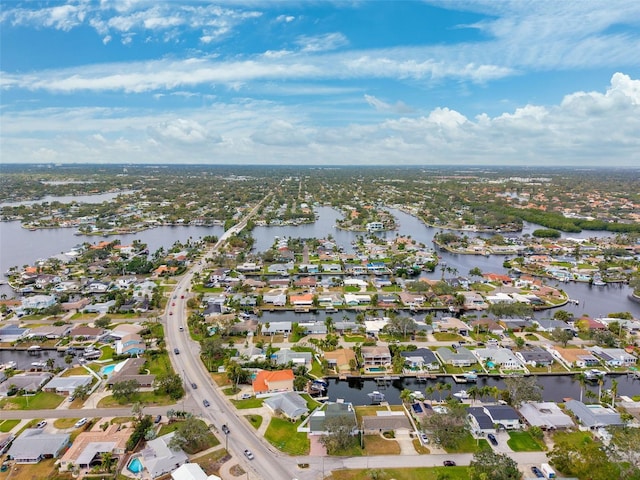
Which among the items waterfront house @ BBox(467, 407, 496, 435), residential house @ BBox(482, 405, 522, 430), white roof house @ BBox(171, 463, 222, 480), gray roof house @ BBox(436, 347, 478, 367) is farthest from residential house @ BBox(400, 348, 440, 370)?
white roof house @ BBox(171, 463, 222, 480)

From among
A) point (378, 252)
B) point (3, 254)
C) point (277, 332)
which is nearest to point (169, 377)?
point (277, 332)

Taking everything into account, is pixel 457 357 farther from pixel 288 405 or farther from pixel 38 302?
pixel 38 302

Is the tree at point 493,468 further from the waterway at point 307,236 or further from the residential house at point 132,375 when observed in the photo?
the waterway at point 307,236

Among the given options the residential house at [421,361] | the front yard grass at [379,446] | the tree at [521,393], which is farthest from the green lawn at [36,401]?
the tree at [521,393]

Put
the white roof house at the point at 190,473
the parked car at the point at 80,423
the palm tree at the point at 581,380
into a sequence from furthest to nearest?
the palm tree at the point at 581,380
the parked car at the point at 80,423
the white roof house at the point at 190,473

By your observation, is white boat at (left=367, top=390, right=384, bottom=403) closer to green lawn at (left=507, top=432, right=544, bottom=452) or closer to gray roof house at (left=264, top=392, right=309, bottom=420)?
gray roof house at (left=264, top=392, right=309, bottom=420)
